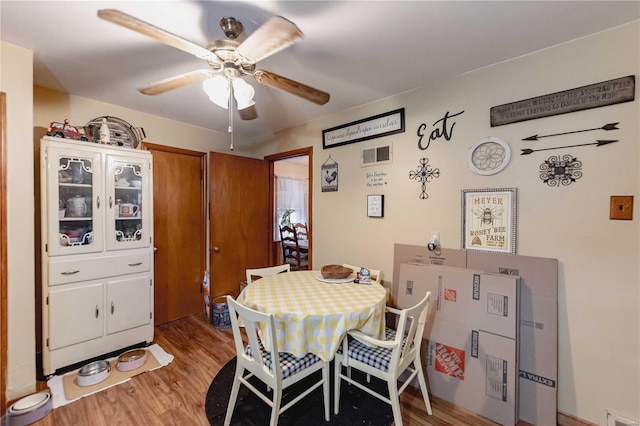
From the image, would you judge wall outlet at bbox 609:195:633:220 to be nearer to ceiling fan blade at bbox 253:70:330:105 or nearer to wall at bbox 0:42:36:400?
ceiling fan blade at bbox 253:70:330:105

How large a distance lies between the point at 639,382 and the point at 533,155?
4.40 ft

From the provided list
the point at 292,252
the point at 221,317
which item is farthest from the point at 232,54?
the point at 292,252

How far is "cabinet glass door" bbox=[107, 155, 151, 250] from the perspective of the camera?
92.3 inches

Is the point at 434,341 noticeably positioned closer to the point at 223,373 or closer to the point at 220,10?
the point at 223,373

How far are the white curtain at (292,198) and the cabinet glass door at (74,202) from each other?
3481 millimetres

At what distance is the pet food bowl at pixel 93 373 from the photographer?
1976 millimetres

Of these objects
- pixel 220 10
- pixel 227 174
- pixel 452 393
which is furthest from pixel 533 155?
pixel 227 174

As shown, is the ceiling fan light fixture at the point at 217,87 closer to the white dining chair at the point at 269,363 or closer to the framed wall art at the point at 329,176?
the white dining chair at the point at 269,363

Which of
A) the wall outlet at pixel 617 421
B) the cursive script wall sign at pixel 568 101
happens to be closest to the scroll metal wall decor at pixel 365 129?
the cursive script wall sign at pixel 568 101

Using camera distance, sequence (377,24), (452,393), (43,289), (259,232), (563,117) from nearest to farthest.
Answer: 1. (377,24)
2. (563,117)
3. (452,393)
4. (43,289)
5. (259,232)

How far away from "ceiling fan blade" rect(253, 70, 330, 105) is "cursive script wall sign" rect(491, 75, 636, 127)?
1230 millimetres

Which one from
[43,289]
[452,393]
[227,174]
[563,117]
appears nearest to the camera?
[563,117]

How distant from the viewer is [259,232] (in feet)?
11.7

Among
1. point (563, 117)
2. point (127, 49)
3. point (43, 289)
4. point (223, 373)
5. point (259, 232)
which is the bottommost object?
point (223, 373)
